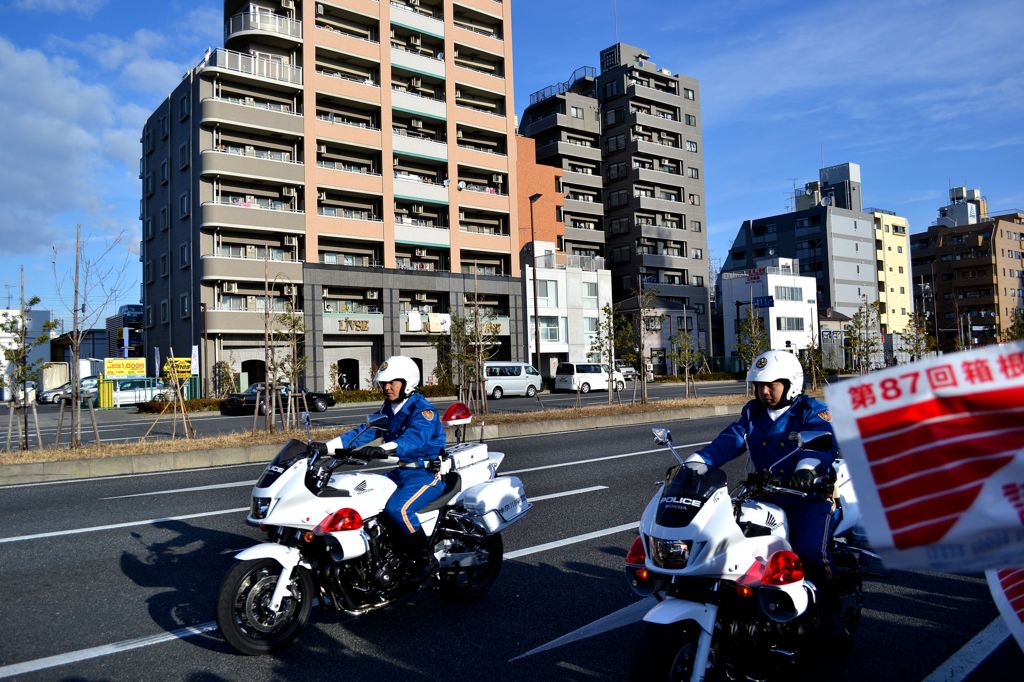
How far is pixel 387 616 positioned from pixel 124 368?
40280mm

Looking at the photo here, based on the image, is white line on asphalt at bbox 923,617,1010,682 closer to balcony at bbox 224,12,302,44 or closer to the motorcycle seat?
the motorcycle seat

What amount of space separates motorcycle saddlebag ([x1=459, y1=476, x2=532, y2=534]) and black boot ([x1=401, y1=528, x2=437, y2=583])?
52 centimetres

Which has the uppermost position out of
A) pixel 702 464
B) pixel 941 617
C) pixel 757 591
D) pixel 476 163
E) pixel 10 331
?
pixel 476 163

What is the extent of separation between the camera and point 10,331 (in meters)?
15.5

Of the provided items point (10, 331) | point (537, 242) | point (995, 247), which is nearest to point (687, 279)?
point (537, 242)

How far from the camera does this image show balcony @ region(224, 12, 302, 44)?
42.4 meters

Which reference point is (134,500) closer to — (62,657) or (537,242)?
(62,657)

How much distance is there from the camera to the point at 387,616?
4.84 metres

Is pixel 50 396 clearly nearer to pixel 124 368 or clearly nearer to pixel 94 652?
pixel 124 368

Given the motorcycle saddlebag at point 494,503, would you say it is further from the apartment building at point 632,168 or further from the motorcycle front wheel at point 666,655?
the apartment building at point 632,168

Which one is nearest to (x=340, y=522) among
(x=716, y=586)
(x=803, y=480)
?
(x=716, y=586)

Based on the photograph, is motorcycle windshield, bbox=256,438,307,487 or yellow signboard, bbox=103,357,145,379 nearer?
motorcycle windshield, bbox=256,438,307,487

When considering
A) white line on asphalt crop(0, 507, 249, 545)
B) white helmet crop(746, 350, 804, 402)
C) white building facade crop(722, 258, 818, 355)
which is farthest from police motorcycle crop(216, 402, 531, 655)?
white building facade crop(722, 258, 818, 355)

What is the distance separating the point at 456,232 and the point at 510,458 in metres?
37.6
